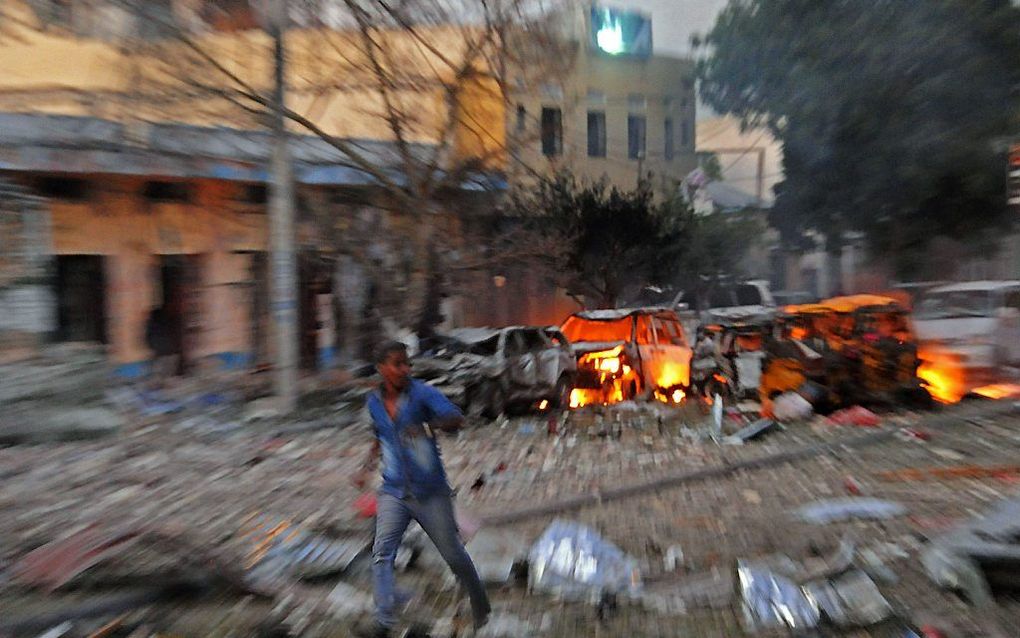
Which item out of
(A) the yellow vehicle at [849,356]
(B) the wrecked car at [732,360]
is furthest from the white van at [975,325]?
(B) the wrecked car at [732,360]

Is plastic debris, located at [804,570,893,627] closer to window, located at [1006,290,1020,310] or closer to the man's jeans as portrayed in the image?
the man's jeans

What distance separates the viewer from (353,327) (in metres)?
13.4

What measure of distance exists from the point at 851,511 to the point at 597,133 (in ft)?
69.6

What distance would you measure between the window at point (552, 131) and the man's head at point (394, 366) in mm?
13767

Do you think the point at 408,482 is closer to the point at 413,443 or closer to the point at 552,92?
the point at 413,443

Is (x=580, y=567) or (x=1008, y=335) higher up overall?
(x=1008, y=335)

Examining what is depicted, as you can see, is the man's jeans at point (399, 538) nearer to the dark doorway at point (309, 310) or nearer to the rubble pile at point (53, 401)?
the rubble pile at point (53, 401)

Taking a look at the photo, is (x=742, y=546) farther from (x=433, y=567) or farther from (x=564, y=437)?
(x=564, y=437)

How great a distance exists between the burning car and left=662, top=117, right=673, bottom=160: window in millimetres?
15494

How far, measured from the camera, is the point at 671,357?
1317cm

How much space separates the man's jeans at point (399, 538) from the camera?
13.3 feet

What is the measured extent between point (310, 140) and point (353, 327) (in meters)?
4.37

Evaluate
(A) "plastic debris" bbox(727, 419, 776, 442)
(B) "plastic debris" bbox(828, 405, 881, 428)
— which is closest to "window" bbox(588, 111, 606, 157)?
(B) "plastic debris" bbox(828, 405, 881, 428)

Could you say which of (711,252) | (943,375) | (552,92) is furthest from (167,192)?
(711,252)
